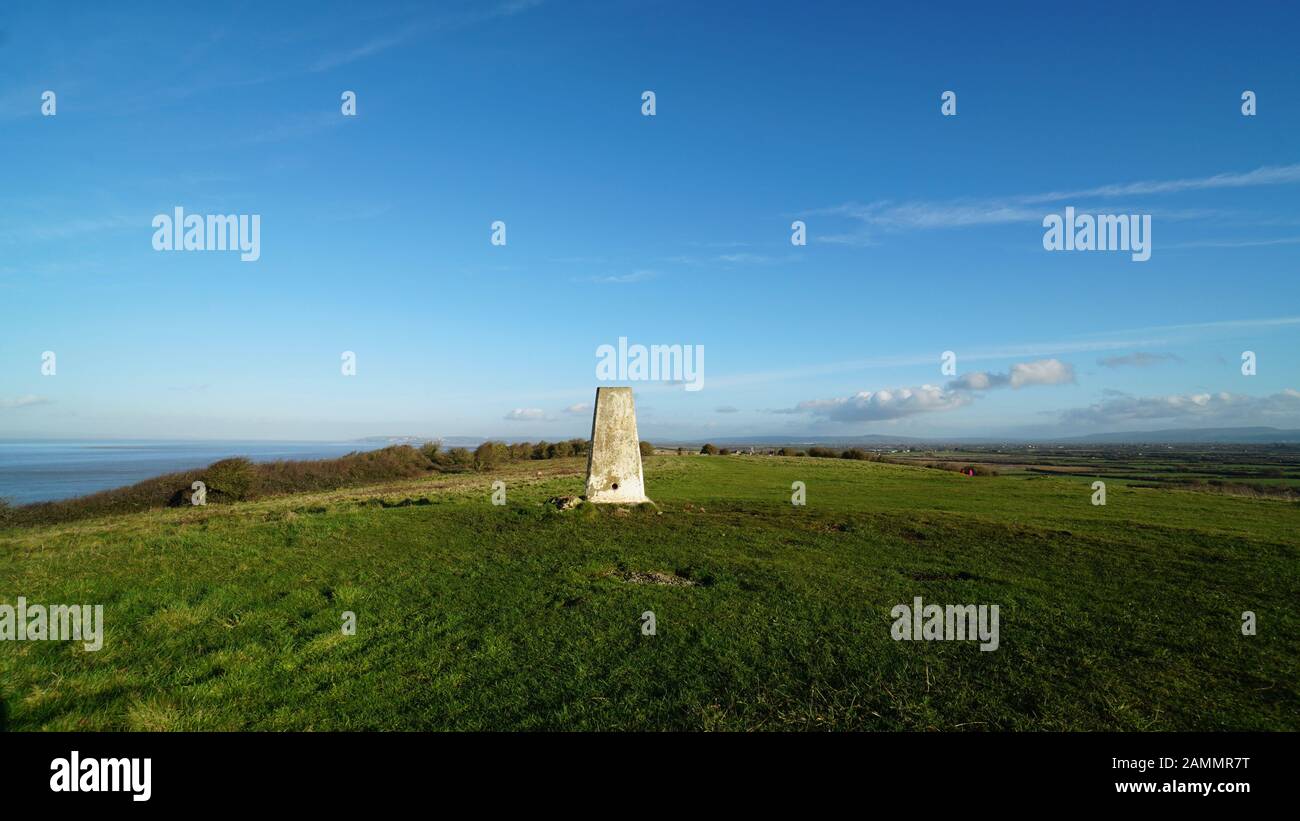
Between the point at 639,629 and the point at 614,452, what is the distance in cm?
1165

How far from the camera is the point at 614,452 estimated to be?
19562mm

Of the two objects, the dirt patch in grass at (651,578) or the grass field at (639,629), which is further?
the dirt patch in grass at (651,578)

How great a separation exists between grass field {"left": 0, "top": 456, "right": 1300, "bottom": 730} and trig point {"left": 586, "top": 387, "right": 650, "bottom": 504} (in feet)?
8.31

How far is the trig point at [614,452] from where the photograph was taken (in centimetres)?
1934

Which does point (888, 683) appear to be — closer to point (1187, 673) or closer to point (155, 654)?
point (1187, 673)

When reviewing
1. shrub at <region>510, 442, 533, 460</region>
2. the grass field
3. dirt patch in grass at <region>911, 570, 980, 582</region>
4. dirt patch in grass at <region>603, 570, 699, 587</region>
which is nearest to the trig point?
the grass field

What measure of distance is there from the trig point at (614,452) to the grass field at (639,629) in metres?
2.53

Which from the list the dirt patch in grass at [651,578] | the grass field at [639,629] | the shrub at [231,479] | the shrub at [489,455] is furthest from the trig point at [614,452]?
the shrub at [489,455]

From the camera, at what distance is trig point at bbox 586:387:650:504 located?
19344 millimetres

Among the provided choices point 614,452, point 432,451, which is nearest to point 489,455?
point 432,451

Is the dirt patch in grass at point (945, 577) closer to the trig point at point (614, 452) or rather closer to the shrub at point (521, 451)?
the trig point at point (614, 452)

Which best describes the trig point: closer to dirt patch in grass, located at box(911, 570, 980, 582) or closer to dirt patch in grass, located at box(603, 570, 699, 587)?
dirt patch in grass, located at box(603, 570, 699, 587)
